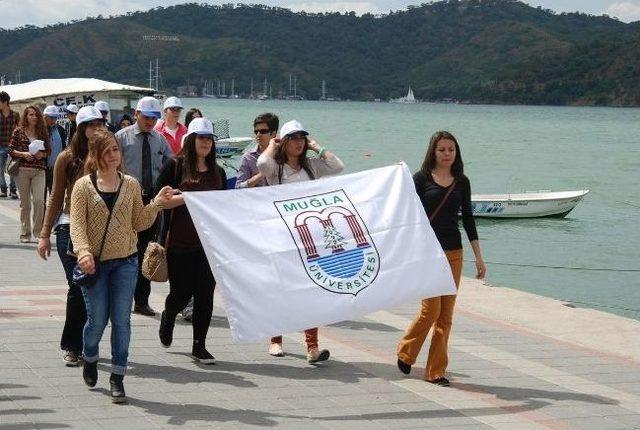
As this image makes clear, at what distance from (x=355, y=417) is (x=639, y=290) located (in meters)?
15.0

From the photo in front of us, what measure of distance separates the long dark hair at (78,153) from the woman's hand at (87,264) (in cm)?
110

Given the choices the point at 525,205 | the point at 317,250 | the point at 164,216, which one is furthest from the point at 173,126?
the point at 525,205

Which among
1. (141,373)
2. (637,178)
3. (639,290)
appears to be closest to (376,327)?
(141,373)

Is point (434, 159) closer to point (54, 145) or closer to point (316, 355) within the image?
point (316, 355)

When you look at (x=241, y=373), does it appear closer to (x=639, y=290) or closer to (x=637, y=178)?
(x=639, y=290)

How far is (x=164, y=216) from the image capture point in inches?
330

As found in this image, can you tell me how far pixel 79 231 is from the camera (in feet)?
23.1

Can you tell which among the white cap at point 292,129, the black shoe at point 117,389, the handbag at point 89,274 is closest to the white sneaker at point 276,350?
the white cap at point 292,129

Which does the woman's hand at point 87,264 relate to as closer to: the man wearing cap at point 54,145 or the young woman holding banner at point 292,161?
the young woman holding banner at point 292,161

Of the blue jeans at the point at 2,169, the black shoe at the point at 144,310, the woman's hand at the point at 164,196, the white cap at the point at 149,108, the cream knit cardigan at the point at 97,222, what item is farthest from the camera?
the blue jeans at the point at 2,169

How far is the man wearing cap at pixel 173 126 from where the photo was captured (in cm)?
1067

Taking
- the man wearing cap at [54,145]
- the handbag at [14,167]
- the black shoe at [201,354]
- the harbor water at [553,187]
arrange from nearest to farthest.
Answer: the black shoe at [201,354] < the man wearing cap at [54,145] < the handbag at [14,167] < the harbor water at [553,187]

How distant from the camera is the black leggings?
8.23m

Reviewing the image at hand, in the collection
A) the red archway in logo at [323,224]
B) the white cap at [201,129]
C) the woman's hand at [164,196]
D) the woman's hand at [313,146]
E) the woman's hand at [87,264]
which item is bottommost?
the woman's hand at [87,264]
